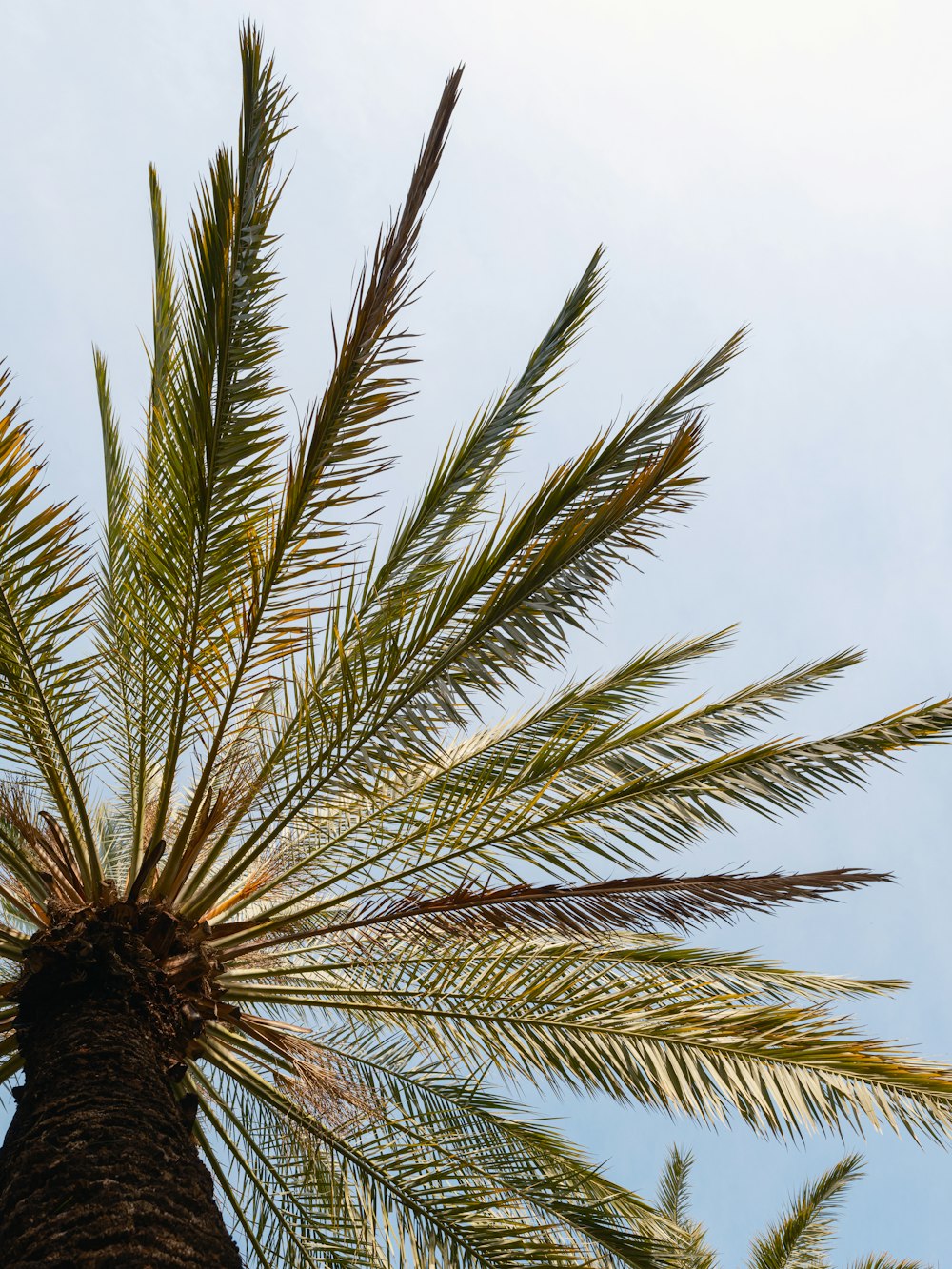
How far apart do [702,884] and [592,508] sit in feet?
5.61

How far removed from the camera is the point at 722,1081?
5.09m

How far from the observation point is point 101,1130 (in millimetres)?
3939

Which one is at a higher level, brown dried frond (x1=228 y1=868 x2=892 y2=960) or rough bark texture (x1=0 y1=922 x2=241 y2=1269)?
brown dried frond (x1=228 y1=868 x2=892 y2=960)

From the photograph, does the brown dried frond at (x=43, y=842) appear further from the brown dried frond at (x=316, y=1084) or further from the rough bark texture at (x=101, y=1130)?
the brown dried frond at (x=316, y=1084)

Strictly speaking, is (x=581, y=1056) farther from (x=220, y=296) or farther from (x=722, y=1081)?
(x=220, y=296)

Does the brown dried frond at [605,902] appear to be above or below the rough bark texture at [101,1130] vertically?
above

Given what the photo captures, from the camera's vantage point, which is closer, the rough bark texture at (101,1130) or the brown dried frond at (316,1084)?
the rough bark texture at (101,1130)

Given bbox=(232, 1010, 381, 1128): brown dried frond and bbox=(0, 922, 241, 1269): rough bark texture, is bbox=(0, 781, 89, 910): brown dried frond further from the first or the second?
bbox=(232, 1010, 381, 1128): brown dried frond

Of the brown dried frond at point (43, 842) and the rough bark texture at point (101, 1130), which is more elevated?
the brown dried frond at point (43, 842)

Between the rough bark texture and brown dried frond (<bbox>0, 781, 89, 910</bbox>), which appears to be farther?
brown dried frond (<bbox>0, 781, 89, 910</bbox>)

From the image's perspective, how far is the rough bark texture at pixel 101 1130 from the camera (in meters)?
3.44

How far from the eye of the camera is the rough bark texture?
3.44 meters

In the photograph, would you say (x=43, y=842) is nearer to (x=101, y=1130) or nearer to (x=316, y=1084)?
(x=316, y=1084)

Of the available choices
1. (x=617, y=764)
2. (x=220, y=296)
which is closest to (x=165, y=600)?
(x=220, y=296)
